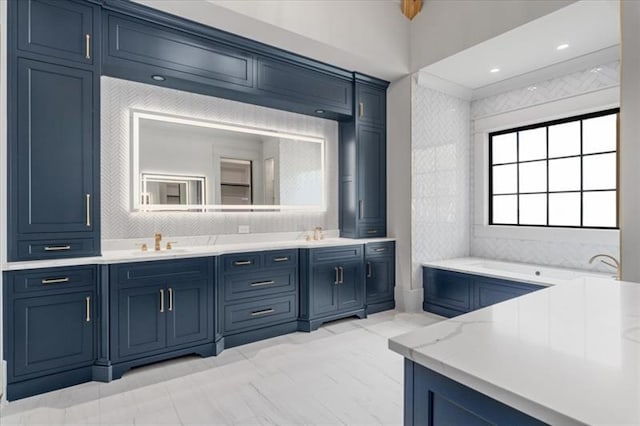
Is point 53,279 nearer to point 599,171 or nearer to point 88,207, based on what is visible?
point 88,207

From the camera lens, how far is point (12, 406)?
7.39 ft

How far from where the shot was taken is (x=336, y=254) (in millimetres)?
3867

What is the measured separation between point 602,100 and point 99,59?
183 inches

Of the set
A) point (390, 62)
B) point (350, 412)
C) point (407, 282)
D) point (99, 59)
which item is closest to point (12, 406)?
point (350, 412)

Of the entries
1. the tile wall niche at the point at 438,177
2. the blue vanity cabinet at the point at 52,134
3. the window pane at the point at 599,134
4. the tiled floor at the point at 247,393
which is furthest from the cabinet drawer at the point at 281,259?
the window pane at the point at 599,134

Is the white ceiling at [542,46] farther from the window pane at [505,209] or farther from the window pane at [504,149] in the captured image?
the window pane at [505,209]

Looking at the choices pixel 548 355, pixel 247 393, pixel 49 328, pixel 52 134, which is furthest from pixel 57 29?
pixel 548 355

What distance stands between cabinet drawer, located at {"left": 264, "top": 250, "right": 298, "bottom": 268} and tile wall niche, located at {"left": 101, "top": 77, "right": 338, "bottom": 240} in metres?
0.53

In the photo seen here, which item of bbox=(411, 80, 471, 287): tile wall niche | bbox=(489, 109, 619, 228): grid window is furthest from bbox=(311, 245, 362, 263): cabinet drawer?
bbox=(489, 109, 619, 228): grid window

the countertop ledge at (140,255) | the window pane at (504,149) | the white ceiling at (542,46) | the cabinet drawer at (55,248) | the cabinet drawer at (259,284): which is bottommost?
the cabinet drawer at (259,284)

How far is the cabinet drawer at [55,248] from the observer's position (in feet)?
8.02

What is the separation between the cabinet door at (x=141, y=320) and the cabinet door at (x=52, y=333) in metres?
0.19

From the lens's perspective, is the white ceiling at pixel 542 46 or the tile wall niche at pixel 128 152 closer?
the white ceiling at pixel 542 46

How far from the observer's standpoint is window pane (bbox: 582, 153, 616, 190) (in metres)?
3.77
